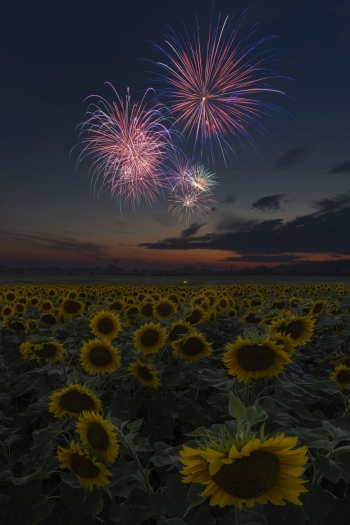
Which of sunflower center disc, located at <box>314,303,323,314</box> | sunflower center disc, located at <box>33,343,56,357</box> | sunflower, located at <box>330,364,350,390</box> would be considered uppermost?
sunflower center disc, located at <box>314,303,323,314</box>

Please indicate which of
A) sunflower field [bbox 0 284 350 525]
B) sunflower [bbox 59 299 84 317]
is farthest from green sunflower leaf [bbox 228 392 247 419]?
sunflower [bbox 59 299 84 317]

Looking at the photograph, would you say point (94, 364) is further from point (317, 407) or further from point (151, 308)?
point (151, 308)

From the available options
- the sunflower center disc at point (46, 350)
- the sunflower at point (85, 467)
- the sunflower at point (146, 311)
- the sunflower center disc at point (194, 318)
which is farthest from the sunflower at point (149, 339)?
the sunflower at point (146, 311)

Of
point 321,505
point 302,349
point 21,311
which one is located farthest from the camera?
point 21,311

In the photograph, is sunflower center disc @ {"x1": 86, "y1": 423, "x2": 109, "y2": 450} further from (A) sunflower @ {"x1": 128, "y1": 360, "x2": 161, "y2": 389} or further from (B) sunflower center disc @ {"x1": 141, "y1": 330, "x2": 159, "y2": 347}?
(B) sunflower center disc @ {"x1": 141, "y1": 330, "x2": 159, "y2": 347}

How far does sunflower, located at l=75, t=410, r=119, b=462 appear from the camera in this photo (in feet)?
8.35

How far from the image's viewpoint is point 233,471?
1.59m

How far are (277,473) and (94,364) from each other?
333 cm

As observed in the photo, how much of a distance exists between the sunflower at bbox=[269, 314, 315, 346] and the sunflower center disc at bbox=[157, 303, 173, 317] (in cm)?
426

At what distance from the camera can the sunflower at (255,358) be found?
10.9 ft

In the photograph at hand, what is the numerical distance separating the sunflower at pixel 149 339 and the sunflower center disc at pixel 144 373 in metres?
0.85

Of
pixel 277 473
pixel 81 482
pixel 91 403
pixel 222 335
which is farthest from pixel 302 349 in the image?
pixel 277 473

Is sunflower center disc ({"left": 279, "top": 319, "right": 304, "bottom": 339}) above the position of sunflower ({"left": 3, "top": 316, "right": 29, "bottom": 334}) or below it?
above

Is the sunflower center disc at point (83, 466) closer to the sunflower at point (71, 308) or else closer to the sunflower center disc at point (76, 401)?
the sunflower center disc at point (76, 401)
